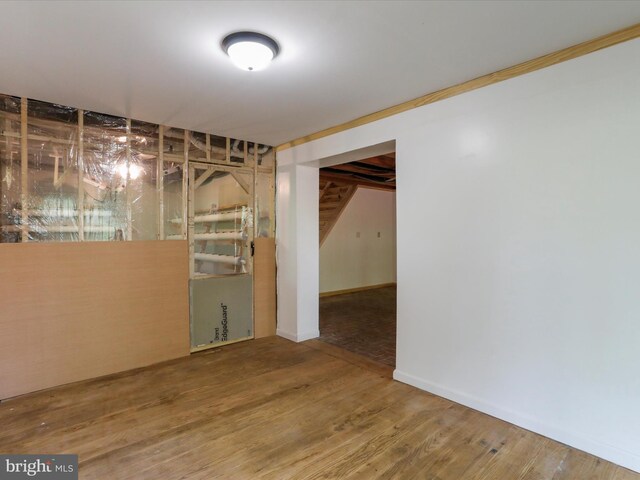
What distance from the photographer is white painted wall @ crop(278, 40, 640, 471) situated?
1.88 metres

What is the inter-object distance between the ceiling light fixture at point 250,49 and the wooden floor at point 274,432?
7.32 ft

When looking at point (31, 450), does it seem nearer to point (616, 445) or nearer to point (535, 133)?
point (616, 445)

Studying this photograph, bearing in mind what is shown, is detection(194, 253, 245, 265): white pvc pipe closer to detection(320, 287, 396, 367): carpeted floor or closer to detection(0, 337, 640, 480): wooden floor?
detection(0, 337, 640, 480): wooden floor

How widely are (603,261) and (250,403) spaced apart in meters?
2.44

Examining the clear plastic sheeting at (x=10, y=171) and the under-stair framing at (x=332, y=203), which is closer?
the clear plastic sheeting at (x=10, y=171)

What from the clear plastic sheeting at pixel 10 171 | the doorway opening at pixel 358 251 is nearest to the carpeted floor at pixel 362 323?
the doorway opening at pixel 358 251

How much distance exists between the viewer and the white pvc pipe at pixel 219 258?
148 inches

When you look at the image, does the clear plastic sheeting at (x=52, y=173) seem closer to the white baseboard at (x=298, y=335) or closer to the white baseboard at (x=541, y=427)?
the white baseboard at (x=298, y=335)

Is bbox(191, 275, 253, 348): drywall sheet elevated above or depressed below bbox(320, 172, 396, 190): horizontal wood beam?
below

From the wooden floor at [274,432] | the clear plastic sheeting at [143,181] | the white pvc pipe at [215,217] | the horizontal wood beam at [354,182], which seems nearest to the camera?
the wooden floor at [274,432]

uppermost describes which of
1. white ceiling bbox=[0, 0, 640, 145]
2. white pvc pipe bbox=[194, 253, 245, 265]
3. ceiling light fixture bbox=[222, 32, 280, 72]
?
white ceiling bbox=[0, 0, 640, 145]

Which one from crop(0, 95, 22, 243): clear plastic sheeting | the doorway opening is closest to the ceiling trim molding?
the doorway opening

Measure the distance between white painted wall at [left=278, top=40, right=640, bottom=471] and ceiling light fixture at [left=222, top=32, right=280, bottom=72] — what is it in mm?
1342

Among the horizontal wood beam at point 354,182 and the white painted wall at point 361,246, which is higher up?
the horizontal wood beam at point 354,182
